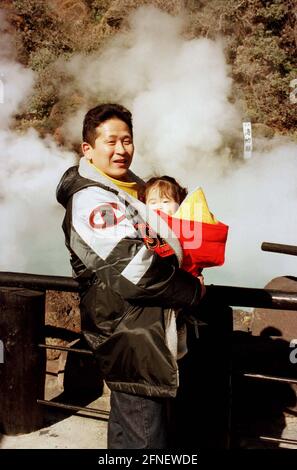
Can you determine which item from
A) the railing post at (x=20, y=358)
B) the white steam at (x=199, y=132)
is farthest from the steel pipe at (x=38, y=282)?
the white steam at (x=199, y=132)

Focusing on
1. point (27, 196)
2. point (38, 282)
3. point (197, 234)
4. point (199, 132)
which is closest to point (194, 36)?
point (199, 132)

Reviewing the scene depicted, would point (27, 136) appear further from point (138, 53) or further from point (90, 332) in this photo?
point (90, 332)

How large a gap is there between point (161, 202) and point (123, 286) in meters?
0.48

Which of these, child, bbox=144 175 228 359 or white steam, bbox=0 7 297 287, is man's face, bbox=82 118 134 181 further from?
white steam, bbox=0 7 297 287

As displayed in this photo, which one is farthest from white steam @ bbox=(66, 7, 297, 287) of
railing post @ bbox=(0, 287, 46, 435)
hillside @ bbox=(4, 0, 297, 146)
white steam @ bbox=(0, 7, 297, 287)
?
railing post @ bbox=(0, 287, 46, 435)

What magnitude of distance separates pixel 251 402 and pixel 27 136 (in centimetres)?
1041

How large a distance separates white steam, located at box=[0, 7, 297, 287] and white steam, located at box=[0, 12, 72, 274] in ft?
0.07

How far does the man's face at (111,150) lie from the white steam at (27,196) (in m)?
6.49

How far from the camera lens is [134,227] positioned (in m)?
1.79

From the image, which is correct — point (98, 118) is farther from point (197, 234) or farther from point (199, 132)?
point (199, 132)

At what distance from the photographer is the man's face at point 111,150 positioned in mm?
1985

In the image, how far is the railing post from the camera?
258 centimetres

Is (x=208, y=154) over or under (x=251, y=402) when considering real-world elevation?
over
